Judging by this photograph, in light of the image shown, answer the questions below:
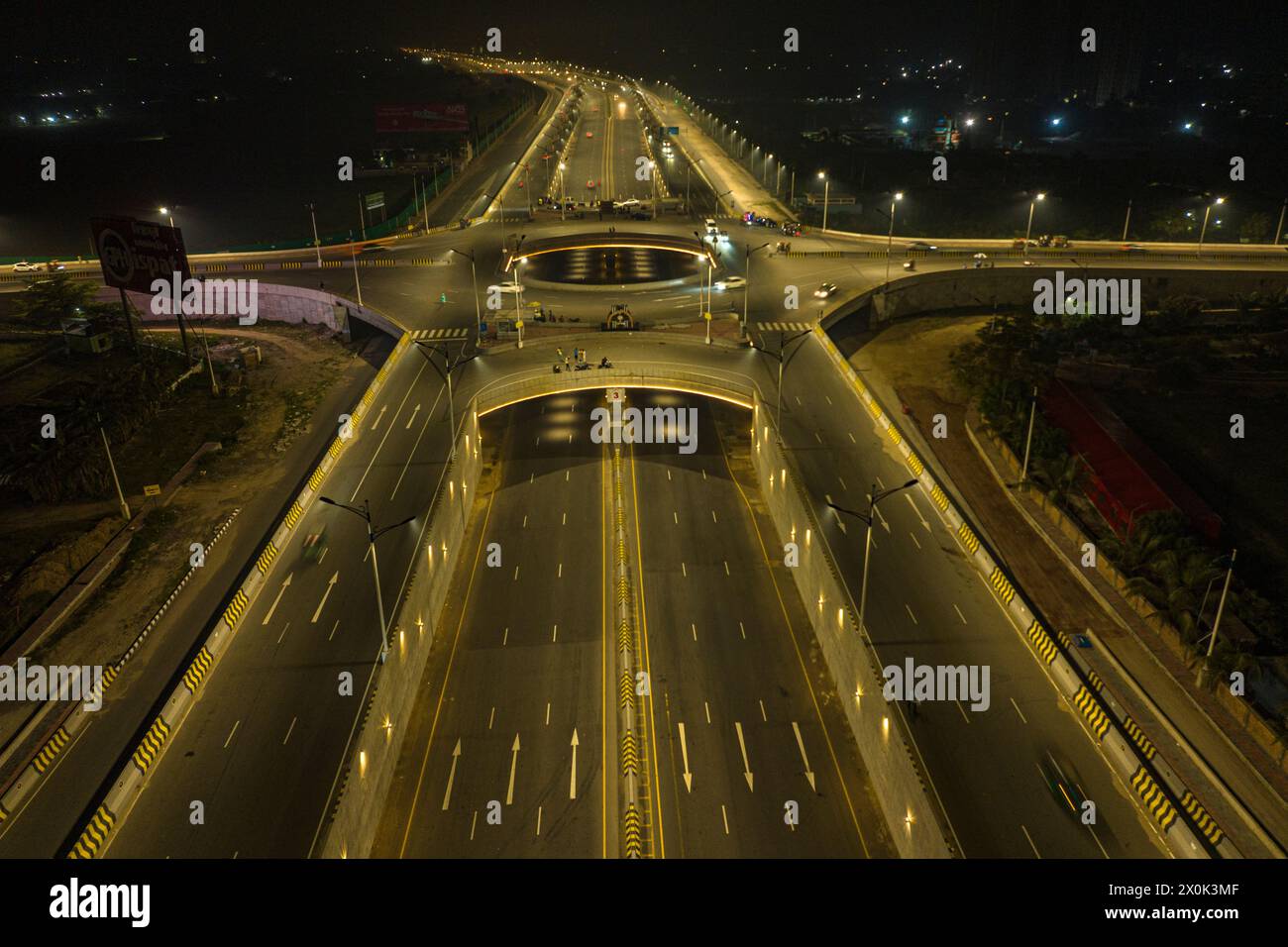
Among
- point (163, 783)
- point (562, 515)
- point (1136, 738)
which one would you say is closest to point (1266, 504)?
point (1136, 738)

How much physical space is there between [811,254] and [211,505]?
222 feet

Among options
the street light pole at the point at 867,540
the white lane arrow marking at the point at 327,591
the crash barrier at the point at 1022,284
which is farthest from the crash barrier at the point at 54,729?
the crash barrier at the point at 1022,284

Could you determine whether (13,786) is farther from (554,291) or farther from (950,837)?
(554,291)

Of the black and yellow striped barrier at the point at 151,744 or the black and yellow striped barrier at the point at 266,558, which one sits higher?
the black and yellow striped barrier at the point at 266,558

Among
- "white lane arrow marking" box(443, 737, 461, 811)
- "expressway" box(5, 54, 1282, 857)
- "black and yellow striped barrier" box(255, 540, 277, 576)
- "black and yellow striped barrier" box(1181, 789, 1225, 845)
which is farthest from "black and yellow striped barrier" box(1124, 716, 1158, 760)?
"black and yellow striped barrier" box(255, 540, 277, 576)

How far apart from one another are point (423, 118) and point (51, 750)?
169 m

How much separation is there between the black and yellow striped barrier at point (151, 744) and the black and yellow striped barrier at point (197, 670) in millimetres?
2223

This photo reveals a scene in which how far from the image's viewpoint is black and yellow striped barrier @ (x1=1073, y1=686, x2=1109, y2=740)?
104ft

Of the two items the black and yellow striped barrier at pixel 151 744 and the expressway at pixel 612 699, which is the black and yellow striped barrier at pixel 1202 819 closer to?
the expressway at pixel 612 699

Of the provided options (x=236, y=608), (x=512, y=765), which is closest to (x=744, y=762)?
(x=512, y=765)

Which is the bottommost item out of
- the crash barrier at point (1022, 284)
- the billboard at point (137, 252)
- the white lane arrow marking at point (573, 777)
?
the white lane arrow marking at point (573, 777)

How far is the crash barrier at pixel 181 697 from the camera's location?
88.6ft

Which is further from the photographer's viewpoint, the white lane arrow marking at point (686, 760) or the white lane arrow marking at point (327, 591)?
the white lane arrow marking at point (327, 591)

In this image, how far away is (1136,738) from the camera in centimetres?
3189
